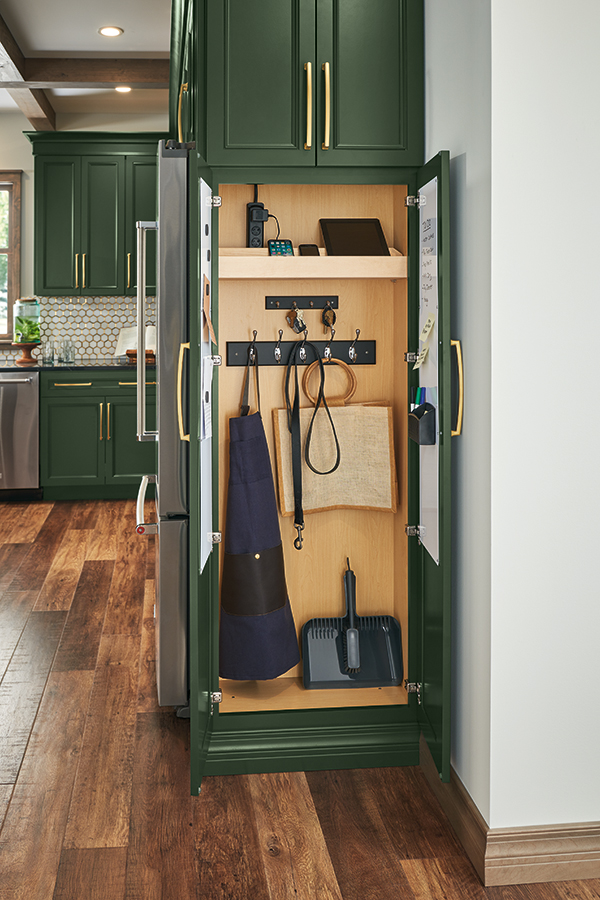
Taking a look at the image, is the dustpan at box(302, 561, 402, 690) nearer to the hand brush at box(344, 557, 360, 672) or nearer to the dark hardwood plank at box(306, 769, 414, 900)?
the hand brush at box(344, 557, 360, 672)

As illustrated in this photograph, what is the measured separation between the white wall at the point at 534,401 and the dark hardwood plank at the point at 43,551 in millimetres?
2895

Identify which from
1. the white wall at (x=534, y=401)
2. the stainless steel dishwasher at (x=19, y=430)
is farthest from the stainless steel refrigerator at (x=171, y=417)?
the stainless steel dishwasher at (x=19, y=430)

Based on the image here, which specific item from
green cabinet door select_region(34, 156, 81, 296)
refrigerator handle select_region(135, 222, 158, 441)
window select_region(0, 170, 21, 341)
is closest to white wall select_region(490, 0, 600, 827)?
refrigerator handle select_region(135, 222, 158, 441)

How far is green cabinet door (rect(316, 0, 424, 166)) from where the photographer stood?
7.45 ft

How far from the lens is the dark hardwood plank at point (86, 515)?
17.7ft

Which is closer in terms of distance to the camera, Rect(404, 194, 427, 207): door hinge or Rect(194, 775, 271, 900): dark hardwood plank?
Rect(194, 775, 271, 900): dark hardwood plank

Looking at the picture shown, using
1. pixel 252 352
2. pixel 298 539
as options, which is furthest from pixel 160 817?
pixel 252 352

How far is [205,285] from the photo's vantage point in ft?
7.22

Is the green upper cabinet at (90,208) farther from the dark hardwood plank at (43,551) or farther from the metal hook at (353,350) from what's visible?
the metal hook at (353,350)

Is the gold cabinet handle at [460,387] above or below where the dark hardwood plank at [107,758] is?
above

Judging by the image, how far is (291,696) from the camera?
2547mm

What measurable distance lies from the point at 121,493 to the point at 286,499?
3860 millimetres

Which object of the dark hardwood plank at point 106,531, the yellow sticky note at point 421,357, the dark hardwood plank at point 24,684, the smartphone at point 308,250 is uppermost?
the smartphone at point 308,250

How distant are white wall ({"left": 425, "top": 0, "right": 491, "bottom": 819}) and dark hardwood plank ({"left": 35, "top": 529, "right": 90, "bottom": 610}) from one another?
2390 mm
